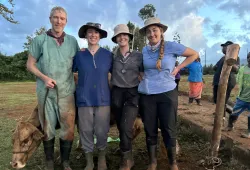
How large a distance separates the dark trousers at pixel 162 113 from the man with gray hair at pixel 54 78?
3.33 feet

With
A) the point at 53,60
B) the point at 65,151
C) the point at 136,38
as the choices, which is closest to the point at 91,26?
the point at 53,60

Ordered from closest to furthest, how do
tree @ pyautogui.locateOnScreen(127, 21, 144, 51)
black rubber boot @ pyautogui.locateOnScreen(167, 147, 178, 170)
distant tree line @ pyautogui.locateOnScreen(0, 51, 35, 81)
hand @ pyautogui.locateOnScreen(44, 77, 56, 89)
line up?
hand @ pyautogui.locateOnScreen(44, 77, 56, 89) → black rubber boot @ pyautogui.locateOnScreen(167, 147, 178, 170) → tree @ pyautogui.locateOnScreen(127, 21, 144, 51) → distant tree line @ pyautogui.locateOnScreen(0, 51, 35, 81)

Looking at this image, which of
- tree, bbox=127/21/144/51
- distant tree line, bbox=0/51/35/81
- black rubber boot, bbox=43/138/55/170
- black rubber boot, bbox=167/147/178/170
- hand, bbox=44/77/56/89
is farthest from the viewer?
distant tree line, bbox=0/51/35/81

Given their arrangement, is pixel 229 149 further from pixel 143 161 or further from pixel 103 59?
pixel 103 59

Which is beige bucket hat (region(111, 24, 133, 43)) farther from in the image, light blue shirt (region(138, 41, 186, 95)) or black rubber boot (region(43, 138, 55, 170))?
black rubber boot (region(43, 138, 55, 170))

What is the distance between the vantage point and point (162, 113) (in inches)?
153

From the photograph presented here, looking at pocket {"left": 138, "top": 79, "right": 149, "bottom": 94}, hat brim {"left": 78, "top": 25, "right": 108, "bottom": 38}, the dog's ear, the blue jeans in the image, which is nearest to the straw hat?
hat brim {"left": 78, "top": 25, "right": 108, "bottom": 38}

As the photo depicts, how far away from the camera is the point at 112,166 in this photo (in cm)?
445

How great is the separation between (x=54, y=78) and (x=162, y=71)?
142 cm

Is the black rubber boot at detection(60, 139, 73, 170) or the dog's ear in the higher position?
the dog's ear

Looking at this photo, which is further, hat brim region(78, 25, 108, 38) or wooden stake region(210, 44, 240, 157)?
wooden stake region(210, 44, 240, 157)

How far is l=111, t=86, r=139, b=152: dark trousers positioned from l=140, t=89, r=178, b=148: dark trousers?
0.12 metres

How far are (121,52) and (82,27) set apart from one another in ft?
2.03

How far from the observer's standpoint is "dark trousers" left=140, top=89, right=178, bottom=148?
3846 mm
